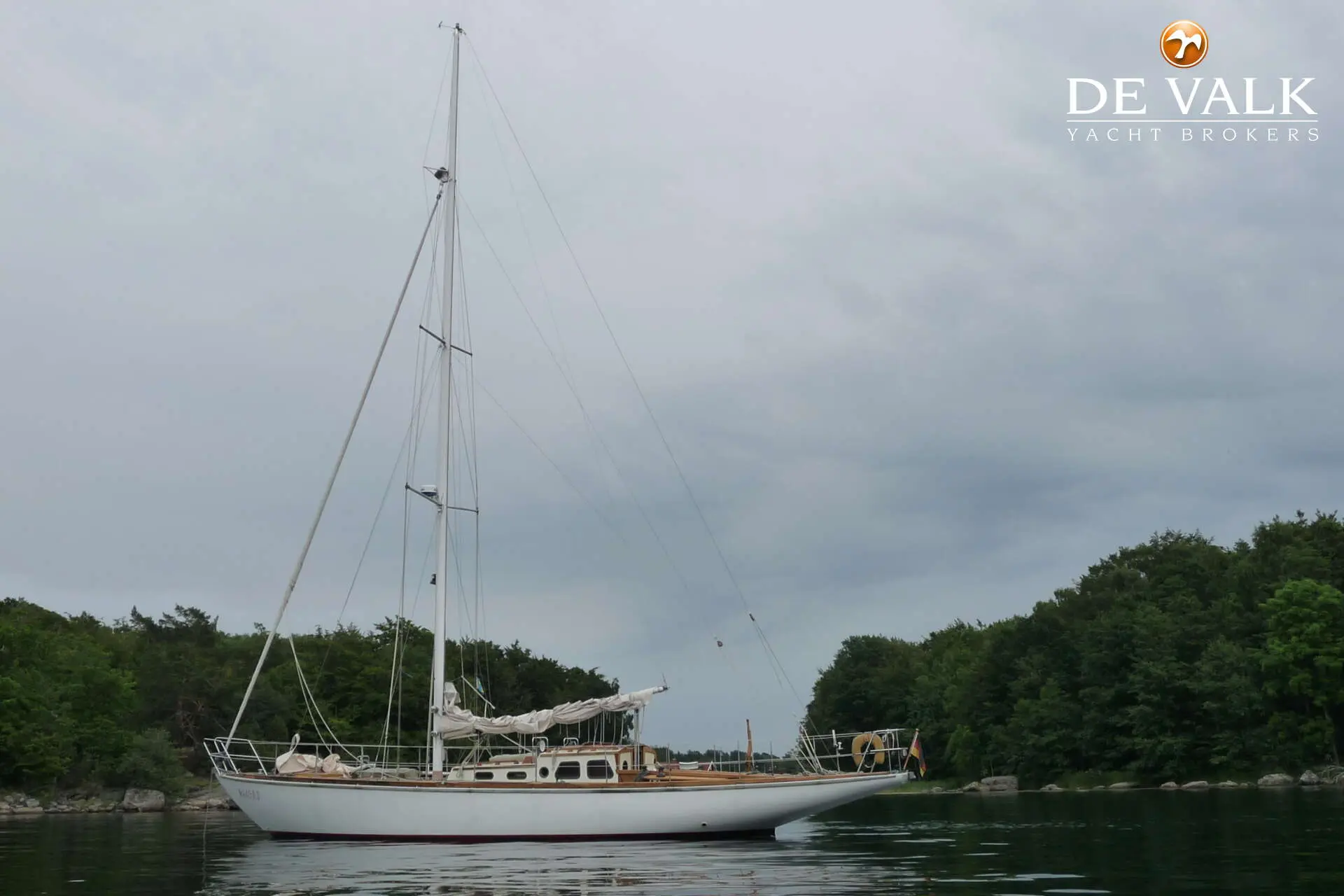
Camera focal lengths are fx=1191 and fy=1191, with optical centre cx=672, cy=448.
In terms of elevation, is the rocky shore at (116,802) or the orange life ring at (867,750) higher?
the orange life ring at (867,750)

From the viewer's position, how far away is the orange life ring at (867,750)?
113 feet

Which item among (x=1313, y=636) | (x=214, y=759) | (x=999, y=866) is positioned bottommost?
(x=999, y=866)

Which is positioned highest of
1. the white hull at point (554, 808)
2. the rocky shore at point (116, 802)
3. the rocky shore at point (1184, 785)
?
the white hull at point (554, 808)

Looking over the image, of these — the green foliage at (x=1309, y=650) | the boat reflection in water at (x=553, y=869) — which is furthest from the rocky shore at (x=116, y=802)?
the green foliage at (x=1309, y=650)

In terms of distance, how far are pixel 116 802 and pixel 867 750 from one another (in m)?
58.4

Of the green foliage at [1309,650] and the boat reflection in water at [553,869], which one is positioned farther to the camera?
the green foliage at [1309,650]

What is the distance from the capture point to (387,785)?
32688mm

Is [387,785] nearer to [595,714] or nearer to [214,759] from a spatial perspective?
[595,714]

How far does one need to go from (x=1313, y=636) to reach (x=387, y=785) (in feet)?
193

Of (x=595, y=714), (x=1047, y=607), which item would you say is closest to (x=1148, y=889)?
(x=595, y=714)

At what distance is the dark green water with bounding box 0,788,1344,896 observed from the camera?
2111 centimetres

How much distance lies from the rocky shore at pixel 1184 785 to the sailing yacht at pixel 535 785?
4209cm

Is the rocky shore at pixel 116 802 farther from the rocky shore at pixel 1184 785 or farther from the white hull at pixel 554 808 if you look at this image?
the rocky shore at pixel 1184 785

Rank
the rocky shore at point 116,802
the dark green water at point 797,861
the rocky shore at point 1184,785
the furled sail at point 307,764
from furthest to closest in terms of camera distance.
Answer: the rocky shore at point 116,802 → the rocky shore at point 1184,785 → the furled sail at point 307,764 → the dark green water at point 797,861
